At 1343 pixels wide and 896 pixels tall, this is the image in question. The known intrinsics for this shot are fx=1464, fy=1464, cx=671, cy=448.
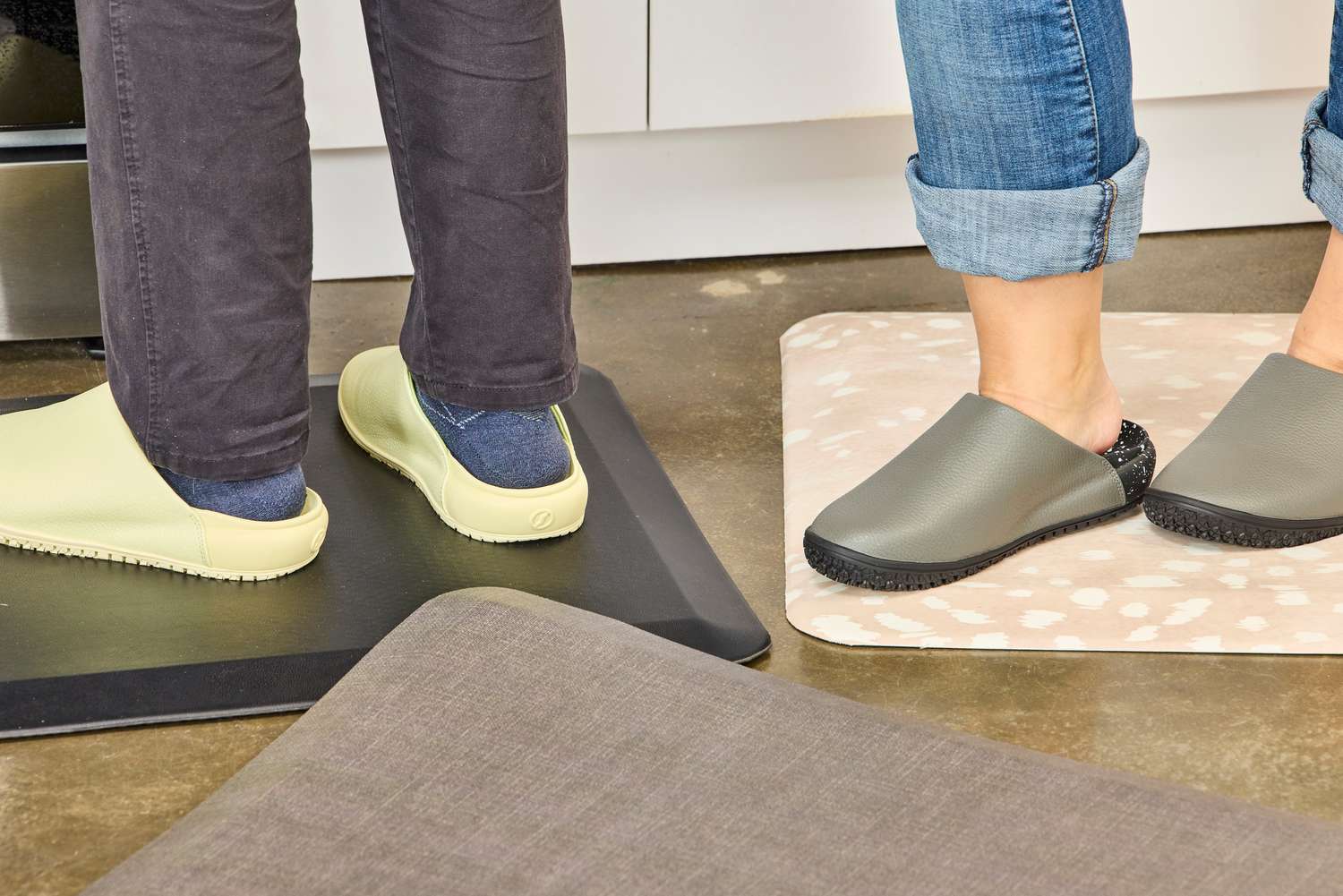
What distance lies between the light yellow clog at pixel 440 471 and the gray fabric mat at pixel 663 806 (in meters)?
0.22

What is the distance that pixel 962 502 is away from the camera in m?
1.04

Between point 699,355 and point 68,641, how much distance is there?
2.43 ft

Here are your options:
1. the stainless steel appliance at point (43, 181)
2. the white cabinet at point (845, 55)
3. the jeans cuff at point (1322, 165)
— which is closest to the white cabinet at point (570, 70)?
the white cabinet at point (845, 55)

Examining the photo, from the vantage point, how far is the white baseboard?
1735 mm

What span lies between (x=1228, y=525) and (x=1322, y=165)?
284 millimetres

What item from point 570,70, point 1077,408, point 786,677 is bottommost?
point 786,677

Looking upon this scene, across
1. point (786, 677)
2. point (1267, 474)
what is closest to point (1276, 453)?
point (1267, 474)

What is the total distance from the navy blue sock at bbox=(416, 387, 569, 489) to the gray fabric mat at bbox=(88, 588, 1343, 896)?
8.9 inches

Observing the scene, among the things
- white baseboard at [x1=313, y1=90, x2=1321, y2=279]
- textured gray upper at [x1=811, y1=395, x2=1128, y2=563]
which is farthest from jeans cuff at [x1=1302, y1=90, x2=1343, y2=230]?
white baseboard at [x1=313, y1=90, x2=1321, y2=279]

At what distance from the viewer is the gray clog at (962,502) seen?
103cm

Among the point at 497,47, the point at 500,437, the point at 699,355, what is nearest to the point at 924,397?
the point at 699,355

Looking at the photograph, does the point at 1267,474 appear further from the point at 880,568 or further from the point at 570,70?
the point at 570,70

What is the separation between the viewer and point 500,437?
3.51 ft

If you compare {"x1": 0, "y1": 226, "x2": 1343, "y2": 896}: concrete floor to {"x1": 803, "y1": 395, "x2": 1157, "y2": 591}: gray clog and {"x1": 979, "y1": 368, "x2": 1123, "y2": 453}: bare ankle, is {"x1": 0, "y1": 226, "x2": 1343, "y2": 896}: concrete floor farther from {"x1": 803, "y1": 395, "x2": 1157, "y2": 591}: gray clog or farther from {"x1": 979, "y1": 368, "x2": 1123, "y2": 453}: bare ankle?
{"x1": 979, "y1": 368, "x2": 1123, "y2": 453}: bare ankle
